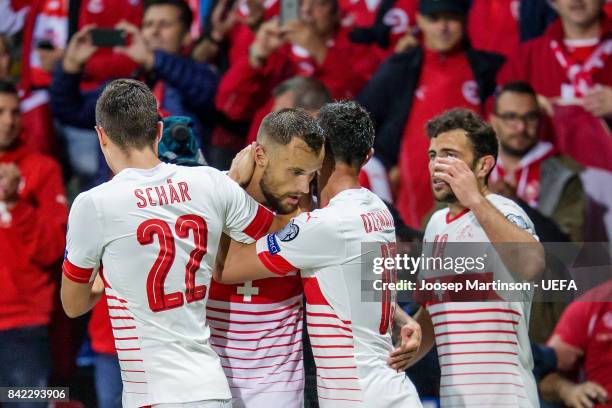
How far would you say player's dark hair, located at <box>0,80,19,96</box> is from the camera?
611cm

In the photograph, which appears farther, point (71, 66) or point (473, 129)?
point (71, 66)

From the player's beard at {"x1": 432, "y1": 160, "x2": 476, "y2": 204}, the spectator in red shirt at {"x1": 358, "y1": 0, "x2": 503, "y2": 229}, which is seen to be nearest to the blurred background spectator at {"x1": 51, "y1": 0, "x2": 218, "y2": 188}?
the spectator in red shirt at {"x1": 358, "y1": 0, "x2": 503, "y2": 229}

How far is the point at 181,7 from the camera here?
263 inches

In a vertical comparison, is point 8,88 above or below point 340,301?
above

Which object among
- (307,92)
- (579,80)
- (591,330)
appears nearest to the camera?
(591,330)

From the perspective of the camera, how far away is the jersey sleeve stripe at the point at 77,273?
312cm

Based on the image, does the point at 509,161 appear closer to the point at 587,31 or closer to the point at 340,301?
the point at 587,31

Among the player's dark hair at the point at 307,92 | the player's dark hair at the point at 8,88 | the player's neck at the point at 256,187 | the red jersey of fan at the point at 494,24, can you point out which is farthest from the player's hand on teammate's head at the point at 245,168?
the red jersey of fan at the point at 494,24

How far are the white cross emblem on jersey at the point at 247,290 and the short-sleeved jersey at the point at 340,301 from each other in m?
0.16

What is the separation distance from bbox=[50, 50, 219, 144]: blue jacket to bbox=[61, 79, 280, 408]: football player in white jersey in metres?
3.05

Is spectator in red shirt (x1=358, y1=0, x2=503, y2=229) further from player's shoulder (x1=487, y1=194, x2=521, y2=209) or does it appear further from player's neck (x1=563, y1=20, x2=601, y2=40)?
player's shoulder (x1=487, y1=194, x2=521, y2=209)

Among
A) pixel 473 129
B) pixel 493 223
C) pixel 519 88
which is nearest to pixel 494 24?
pixel 519 88

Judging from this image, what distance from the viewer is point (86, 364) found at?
5.46 m

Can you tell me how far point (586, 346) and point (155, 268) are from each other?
3.03m
